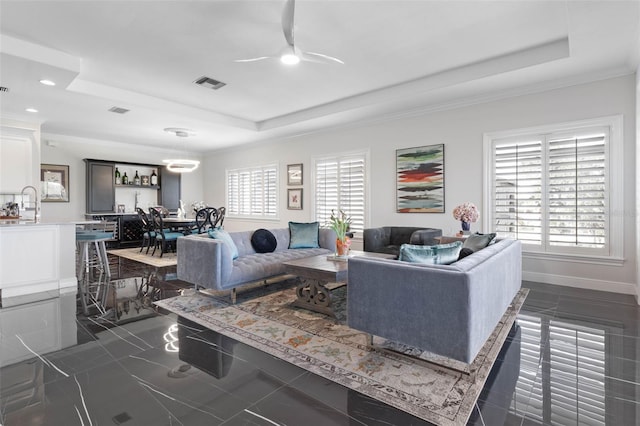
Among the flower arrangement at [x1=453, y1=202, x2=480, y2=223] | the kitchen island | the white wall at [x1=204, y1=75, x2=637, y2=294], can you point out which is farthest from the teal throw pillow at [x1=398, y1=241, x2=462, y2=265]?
the white wall at [x1=204, y1=75, x2=637, y2=294]

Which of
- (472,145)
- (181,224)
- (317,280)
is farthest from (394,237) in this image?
(181,224)

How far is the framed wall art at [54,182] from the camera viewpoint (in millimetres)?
7750

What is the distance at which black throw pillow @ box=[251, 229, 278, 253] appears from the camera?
4.92 meters

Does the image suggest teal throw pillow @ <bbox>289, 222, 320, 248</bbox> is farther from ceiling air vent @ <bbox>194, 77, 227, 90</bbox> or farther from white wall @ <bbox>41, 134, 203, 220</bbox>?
white wall @ <bbox>41, 134, 203, 220</bbox>

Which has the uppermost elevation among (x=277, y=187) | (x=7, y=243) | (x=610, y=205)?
(x=277, y=187)

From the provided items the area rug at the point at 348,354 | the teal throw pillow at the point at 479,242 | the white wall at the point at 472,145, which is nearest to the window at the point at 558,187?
the white wall at the point at 472,145

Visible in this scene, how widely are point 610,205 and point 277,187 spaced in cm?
637

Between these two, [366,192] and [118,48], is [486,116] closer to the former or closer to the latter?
[366,192]

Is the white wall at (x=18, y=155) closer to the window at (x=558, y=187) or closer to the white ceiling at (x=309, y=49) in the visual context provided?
the white ceiling at (x=309, y=49)

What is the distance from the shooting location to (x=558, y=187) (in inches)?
178

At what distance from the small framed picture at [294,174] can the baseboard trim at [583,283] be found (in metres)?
4.89

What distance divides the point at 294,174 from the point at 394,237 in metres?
3.22

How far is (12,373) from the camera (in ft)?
7.54

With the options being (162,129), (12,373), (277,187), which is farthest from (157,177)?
(12,373)
